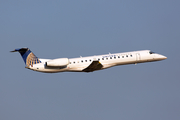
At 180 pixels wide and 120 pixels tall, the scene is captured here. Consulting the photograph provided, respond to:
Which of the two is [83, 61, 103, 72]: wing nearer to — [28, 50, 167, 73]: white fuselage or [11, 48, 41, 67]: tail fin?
[28, 50, 167, 73]: white fuselage

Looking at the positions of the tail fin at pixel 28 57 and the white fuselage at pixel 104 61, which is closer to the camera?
the white fuselage at pixel 104 61

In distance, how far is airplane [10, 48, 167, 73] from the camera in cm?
3262

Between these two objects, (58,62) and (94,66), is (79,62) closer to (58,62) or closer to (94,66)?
(94,66)

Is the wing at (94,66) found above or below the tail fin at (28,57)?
below

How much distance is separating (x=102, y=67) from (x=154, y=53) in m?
7.79

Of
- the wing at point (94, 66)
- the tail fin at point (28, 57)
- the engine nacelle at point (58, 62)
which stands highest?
the tail fin at point (28, 57)

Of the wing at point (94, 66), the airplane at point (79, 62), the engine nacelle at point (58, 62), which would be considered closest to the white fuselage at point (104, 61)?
the airplane at point (79, 62)

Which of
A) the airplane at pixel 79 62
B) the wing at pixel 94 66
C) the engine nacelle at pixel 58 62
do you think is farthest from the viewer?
the airplane at pixel 79 62

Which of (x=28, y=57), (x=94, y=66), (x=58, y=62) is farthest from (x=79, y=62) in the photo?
(x=28, y=57)

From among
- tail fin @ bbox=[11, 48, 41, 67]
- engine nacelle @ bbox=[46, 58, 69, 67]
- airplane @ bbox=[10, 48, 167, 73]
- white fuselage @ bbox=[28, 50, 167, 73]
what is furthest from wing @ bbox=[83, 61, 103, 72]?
tail fin @ bbox=[11, 48, 41, 67]

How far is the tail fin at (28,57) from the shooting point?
111 feet

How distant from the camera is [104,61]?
33938mm

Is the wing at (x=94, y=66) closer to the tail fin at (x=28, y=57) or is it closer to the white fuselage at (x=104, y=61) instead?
the white fuselage at (x=104, y=61)

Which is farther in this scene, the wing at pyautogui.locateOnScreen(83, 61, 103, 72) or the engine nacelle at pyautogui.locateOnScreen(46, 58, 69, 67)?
the engine nacelle at pyautogui.locateOnScreen(46, 58, 69, 67)
